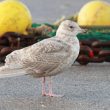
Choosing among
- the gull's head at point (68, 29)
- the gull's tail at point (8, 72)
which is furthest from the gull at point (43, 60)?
the gull's head at point (68, 29)

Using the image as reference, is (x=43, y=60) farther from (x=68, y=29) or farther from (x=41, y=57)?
(x=68, y=29)

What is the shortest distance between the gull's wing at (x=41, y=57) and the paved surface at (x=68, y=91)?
0.83ft

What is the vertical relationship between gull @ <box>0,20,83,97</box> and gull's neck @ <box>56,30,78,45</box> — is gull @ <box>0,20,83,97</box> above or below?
below

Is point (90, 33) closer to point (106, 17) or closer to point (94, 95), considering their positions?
point (106, 17)

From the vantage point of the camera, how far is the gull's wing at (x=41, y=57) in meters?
5.93

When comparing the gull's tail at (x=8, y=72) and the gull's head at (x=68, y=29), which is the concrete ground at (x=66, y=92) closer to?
the gull's tail at (x=8, y=72)

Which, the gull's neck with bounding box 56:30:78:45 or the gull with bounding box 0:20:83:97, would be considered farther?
the gull's neck with bounding box 56:30:78:45

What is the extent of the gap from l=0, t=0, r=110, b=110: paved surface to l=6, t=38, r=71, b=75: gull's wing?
0.25 m

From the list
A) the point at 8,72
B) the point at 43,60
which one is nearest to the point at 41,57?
the point at 43,60

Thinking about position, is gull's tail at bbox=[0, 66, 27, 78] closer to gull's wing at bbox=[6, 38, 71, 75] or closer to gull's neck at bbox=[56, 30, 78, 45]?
gull's wing at bbox=[6, 38, 71, 75]

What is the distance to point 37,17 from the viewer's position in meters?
12.7

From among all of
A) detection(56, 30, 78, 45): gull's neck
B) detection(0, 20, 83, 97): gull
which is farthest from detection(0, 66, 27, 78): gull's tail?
detection(56, 30, 78, 45): gull's neck

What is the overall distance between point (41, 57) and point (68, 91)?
430 millimetres

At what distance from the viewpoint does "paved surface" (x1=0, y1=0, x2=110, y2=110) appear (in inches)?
219
